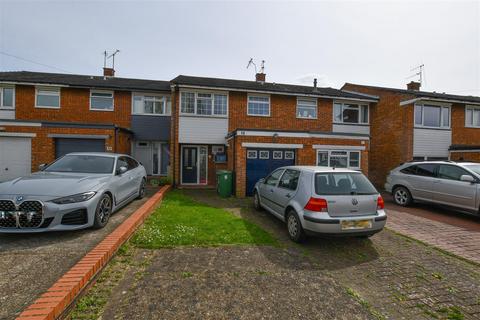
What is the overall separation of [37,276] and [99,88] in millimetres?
11810

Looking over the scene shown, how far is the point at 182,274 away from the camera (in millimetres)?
3068

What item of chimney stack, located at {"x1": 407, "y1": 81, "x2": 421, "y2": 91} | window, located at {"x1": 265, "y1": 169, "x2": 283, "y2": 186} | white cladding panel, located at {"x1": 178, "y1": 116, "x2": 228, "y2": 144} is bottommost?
window, located at {"x1": 265, "y1": 169, "x2": 283, "y2": 186}

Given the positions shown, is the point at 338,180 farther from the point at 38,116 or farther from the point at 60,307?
the point at 38,116

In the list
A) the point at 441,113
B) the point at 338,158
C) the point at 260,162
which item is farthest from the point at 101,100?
the point at 441,113

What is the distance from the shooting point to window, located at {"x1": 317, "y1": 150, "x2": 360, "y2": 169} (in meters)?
9.79

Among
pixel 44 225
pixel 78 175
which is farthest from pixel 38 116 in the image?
pixel 44 225

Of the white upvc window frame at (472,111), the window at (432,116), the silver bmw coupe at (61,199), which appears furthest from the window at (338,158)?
the white upvc window frame at (472,111)

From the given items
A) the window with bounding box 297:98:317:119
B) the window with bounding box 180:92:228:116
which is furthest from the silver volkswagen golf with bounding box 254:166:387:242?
the window with bounding box 297:98:317:119

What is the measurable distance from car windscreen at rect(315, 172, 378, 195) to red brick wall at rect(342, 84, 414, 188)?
9.94 m

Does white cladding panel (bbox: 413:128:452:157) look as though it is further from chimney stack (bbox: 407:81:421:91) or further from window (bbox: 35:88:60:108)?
window (bbox: 35:88:60:108)

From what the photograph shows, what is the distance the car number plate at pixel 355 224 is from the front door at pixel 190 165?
30.2ft

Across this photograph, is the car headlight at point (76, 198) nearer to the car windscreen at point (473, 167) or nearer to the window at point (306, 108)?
the car windscreen at point (473, 167)

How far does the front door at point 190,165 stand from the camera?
39.4ft

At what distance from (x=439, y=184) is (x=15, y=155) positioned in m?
16.3
